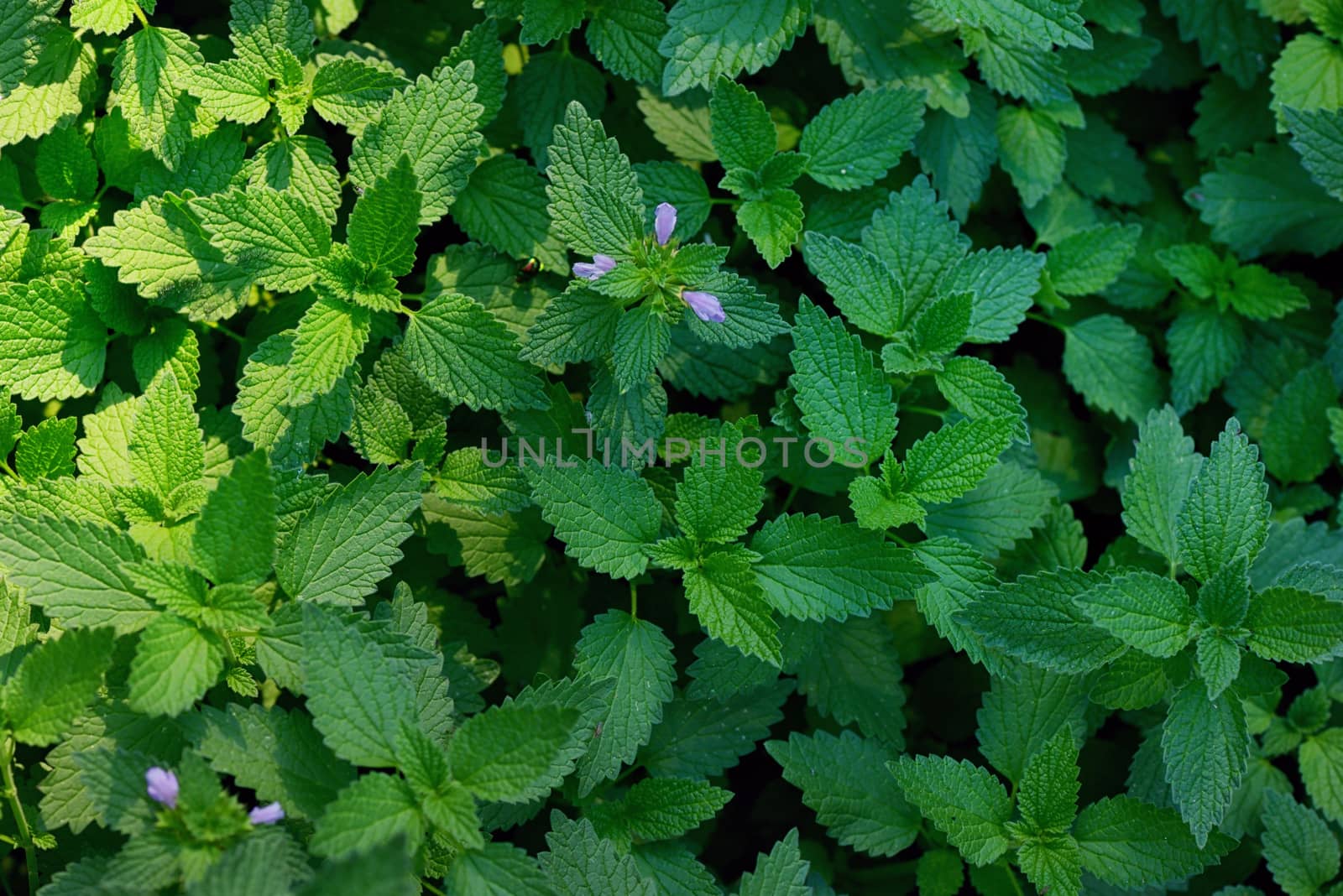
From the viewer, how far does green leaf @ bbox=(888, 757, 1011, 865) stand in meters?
2.37

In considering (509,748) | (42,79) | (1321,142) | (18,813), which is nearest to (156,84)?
(42,79)

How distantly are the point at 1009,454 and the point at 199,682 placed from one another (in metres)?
2.08

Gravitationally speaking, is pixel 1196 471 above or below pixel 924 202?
below

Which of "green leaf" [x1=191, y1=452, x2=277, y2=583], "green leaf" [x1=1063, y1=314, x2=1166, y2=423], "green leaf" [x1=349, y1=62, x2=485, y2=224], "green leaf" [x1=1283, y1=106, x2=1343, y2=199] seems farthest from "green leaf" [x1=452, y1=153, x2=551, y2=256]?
"green leaf" [x1=1283, y1=106, x2=1343, y2=199]

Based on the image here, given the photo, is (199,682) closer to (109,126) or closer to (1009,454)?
(109,126)

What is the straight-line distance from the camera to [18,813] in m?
2.12

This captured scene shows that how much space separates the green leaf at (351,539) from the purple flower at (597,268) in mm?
534

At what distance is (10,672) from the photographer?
2.14 metres

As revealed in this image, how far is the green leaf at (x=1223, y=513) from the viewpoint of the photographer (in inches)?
93.7

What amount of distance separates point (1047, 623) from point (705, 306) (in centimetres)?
102

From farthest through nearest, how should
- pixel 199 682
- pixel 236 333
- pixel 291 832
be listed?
pixel 236 333
pixel 291 832
pixel 199 682

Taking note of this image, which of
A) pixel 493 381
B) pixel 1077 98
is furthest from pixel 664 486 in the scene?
pixel 1077 98

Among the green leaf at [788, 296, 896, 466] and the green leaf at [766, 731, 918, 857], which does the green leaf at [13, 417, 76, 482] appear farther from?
the green leaf at [766, 731, 918, 857]

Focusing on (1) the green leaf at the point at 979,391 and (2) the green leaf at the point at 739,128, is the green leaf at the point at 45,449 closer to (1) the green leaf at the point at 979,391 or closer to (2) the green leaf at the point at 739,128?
(2) the green leaf at the point at 739,128
